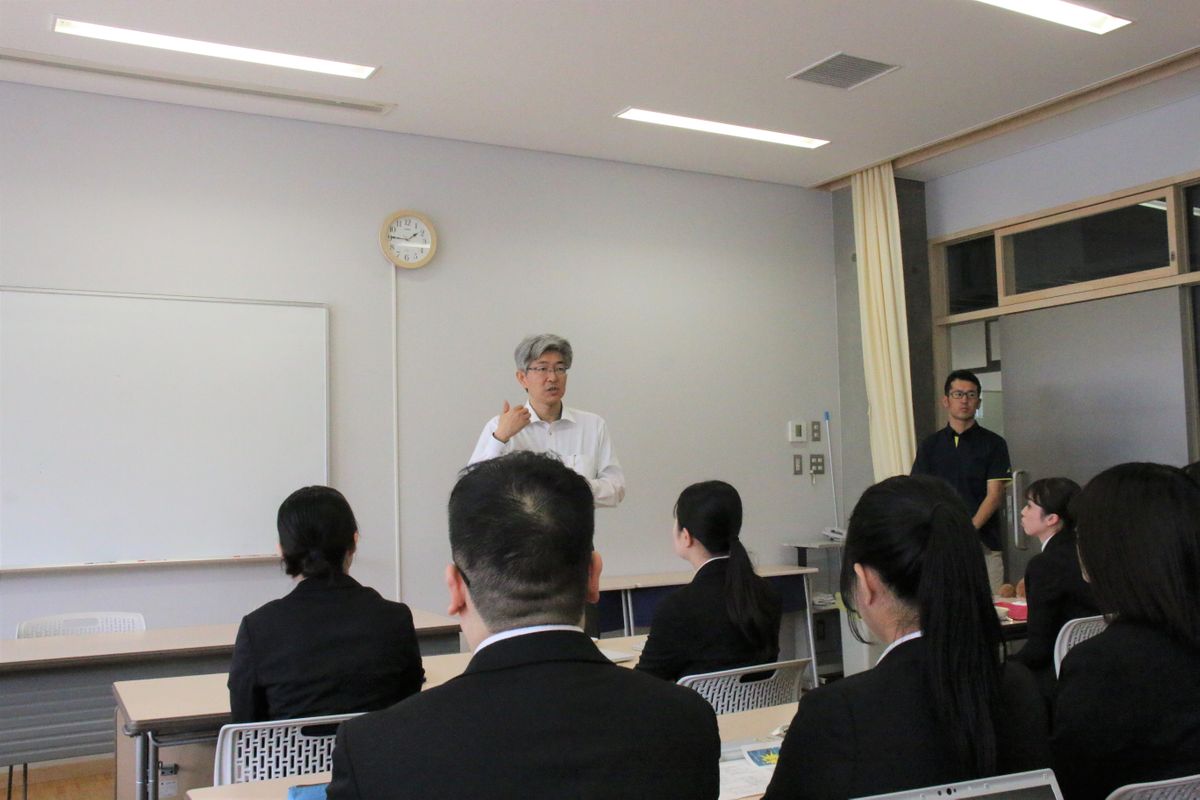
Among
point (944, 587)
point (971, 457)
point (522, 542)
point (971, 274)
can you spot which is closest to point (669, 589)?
point (971, 457)

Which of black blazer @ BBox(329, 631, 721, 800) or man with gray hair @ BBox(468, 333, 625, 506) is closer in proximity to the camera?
black blazer @ BBox(329, 631, 721, 800)

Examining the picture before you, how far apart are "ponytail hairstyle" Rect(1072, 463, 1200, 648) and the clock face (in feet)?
13.8

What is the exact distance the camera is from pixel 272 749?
7.14 ft

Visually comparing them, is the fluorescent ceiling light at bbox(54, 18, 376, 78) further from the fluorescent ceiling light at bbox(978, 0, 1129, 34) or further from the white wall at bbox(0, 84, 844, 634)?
the fluorescent ceiling light at bbox(978, 0, 1129, 34)

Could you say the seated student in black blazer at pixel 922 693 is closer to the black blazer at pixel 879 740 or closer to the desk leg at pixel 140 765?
the black blazer at pixel 879 740

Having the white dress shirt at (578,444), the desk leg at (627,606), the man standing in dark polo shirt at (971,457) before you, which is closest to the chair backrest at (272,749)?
the white dress shirt at (578,444)

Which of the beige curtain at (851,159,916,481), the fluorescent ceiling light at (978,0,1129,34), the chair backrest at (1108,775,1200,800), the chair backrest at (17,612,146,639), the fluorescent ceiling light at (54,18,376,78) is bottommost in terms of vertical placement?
the chair backrest at (17,612,146,639)

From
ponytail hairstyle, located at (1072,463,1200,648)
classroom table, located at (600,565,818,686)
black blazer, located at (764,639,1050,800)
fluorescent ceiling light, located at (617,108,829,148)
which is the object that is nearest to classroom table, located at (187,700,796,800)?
black blazer, located at (764,639,1050,800)

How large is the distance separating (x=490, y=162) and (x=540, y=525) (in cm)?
484

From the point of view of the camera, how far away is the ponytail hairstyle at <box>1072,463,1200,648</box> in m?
1.77

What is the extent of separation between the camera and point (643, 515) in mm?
6152

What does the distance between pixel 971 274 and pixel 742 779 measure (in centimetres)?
524

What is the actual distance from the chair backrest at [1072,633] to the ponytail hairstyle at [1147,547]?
111 centimetres

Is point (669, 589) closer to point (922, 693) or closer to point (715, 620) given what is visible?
point (715, 620)
